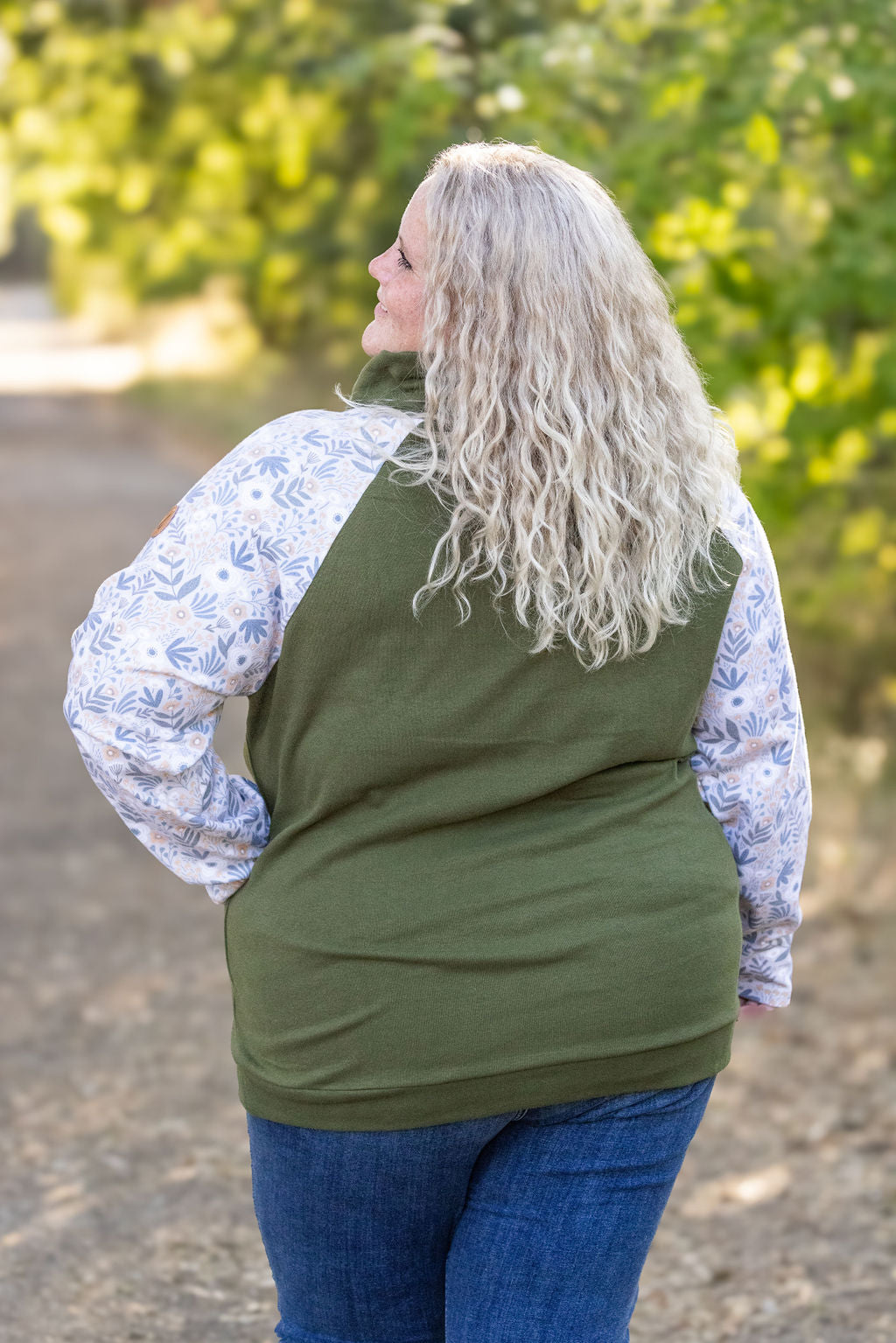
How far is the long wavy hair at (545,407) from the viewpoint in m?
1.49

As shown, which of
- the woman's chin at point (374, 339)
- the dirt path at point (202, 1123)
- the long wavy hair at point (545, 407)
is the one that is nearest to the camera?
the long wavy hair at point (545, 407)

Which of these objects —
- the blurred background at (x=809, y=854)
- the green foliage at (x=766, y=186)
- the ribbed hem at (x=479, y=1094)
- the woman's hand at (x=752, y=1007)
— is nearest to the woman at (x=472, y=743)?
the ribbed hem at (x=479, y=1094)

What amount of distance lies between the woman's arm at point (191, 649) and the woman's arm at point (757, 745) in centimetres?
49

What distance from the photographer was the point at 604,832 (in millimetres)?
1571

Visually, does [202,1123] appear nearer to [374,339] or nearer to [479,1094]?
[479,1094]

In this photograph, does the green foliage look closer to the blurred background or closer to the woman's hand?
the blurred background

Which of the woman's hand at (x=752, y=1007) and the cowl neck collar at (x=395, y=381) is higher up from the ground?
the cowl neck collar at (x=395, y=381)

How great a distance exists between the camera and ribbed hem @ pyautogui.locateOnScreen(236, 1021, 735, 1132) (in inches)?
60.7

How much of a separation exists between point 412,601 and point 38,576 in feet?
30.2

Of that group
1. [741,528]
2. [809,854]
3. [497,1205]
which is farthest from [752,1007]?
[809,854]

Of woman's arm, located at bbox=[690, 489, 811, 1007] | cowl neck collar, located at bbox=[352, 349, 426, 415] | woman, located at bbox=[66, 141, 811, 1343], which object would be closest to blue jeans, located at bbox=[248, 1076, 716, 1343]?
woman, located at bbox=[66, 141, 811, 1343]

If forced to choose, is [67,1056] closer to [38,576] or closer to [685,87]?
[685,87]

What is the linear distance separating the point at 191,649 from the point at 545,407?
0.41 m

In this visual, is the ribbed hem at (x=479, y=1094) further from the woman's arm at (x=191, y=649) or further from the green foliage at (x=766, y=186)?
the green foliage at (x=766, y=186)
